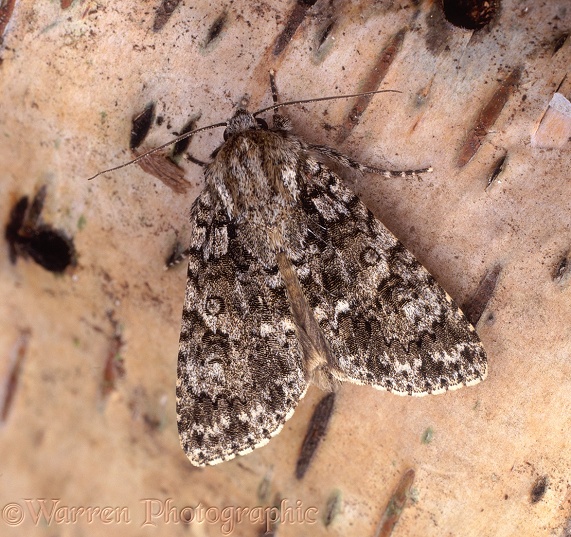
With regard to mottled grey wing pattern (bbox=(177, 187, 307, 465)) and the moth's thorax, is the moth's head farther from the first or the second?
mottled grey wing pattern (bbox=(177, 187, 307, 465))

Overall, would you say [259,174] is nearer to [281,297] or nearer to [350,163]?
[350,163]

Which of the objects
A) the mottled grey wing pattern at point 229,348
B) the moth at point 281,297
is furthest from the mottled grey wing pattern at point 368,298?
the mottled grey wing pattern at point 229,348

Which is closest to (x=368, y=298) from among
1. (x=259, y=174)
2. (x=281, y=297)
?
(x=281, y=297)

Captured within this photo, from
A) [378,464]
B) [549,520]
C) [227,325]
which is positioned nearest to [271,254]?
[227,325]

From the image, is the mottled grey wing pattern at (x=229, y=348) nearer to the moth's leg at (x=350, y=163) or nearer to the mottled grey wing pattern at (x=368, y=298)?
the mottled grey wing pattern at (x=368, y=298)

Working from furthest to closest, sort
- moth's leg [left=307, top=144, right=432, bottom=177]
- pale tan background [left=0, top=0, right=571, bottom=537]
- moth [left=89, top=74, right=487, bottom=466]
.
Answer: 1. moth [left=89, top=74, right=487, bottom=466]
2. moth's leg [left=307, top=144, right=432, bottom=177]
3. pale tan background [left=0, top=0, right=571, bottom=537]

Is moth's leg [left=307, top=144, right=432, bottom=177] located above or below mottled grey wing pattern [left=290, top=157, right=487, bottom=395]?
above

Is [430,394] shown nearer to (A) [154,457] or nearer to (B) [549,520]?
(B) [549,520]

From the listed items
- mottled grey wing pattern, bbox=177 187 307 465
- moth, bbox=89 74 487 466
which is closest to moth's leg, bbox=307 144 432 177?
moth, bbox=89 74 487 466

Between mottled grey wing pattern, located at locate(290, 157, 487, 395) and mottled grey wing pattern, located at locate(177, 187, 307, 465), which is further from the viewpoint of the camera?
mottled grey wing pattern, located at locate(177, 187, 307, 465)
